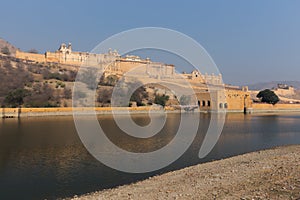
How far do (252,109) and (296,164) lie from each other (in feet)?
→ 155

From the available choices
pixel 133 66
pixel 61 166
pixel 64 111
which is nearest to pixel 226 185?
pixel 61 166

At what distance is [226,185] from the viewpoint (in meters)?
6.78

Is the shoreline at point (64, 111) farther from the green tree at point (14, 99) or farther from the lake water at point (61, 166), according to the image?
the lake water at point (61, 166)

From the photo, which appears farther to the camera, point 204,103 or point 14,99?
point 204,103

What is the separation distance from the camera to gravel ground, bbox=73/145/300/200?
596 cm

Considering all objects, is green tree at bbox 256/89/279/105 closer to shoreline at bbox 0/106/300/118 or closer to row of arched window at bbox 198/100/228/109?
row of arched window at bbox 198/100/228/109

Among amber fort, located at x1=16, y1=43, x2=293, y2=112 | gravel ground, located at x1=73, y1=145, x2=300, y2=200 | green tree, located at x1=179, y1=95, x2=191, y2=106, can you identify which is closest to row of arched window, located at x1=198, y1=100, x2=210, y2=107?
amber fort, located at x1=16, y1=43, x2=293, y2=112

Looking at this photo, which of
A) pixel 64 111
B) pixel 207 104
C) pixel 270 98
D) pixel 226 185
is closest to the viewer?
pixel 226 185

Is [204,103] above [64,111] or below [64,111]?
above

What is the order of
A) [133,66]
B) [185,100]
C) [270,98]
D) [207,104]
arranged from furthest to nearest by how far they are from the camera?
[133,66] < [270,98] < [185,100] < [207,104]

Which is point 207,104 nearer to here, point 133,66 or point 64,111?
point 64,111

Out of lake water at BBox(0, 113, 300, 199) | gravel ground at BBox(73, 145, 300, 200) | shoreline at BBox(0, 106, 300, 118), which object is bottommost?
lake water at BBox(0, 113, 300, 199)

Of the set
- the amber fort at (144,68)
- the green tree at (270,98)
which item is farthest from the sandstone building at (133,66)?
the green tree at (270,98)

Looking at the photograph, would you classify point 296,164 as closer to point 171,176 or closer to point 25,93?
point 171,176
